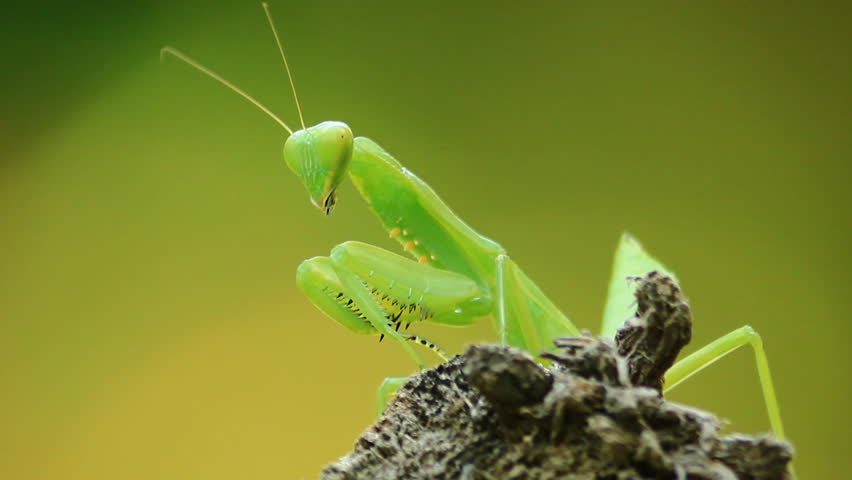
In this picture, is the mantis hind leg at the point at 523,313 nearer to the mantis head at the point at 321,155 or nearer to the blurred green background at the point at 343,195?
the mantis head at the point at 321,155

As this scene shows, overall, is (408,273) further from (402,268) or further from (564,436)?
(564,436)

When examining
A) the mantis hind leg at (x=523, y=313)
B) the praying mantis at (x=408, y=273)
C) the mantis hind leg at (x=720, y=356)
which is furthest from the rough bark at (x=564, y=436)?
the mantis hind leg at (x=720, y=356)

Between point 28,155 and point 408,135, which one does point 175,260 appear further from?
point 408,135

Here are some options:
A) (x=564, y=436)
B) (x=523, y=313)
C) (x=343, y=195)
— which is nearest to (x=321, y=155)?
(x=523, y=313)

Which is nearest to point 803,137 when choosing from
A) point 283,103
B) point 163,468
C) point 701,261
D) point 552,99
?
point 701,261

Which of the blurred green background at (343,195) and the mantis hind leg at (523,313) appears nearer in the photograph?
the mantis hind leg at (523,313)

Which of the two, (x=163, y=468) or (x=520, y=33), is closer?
(x=163, y=468)

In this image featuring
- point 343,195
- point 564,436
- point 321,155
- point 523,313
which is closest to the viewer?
point 564,436
